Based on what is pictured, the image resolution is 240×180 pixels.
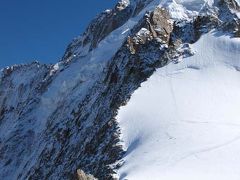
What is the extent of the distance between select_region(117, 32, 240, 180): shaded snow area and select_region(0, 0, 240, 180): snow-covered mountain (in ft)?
0.21

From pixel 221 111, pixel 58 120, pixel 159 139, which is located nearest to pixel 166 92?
Result: pixel 221 111

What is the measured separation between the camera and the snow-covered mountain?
30406mm

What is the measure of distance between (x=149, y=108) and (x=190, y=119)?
3616mm

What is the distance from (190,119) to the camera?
1375 inches

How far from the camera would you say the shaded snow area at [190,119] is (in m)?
28.4

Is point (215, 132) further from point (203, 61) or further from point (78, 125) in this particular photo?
point (78, 125)

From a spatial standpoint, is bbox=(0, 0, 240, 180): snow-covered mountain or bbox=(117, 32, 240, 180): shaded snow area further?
bbox=(0, 0, 240, 180): snow-covered mountain

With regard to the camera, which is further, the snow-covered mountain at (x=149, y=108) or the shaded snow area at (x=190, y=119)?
the snow-covered mountain at (x=149, y=108)

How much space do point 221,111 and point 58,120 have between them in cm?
2454

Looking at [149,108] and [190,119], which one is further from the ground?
[149,108]

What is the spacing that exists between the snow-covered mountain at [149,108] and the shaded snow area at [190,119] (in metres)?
0.06

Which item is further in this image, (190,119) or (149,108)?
(149,108)

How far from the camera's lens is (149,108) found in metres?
37.7

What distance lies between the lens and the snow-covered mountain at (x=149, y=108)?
3041 cm
